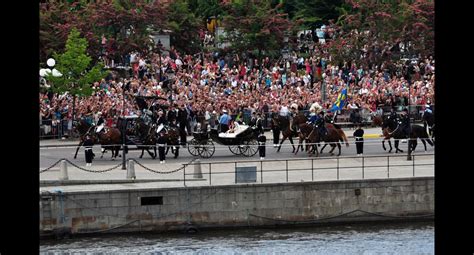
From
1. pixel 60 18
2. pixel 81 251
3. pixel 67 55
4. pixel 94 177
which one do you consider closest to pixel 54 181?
pixel 94 177

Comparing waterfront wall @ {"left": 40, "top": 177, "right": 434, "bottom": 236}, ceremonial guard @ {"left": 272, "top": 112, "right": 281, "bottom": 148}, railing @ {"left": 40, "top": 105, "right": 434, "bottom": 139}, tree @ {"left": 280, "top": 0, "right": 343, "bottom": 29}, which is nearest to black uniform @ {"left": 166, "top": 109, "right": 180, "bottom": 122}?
railing @ {"left": 40, "top": 105, "right": 434, "bottom": 139}

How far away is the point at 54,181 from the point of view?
1766 inches

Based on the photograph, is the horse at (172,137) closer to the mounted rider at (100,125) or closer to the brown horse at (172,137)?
the brown horse at (172,137)

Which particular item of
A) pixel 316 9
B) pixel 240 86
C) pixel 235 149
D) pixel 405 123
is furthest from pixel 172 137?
pixel 316 9

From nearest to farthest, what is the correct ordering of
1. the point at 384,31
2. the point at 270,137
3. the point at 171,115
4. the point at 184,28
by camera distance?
the point at 171,115, the point at 270,137, the point at 184,28, the point at 384,31

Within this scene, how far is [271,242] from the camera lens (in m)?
42.2

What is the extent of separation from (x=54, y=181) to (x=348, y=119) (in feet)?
72.6

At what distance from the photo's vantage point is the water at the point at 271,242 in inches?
1603

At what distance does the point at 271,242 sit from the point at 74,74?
2211cm

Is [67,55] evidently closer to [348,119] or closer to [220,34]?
[348,119]

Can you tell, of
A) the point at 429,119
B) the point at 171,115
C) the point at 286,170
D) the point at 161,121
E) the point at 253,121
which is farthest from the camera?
the point at 171,115

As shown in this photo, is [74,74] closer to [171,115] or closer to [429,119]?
[171,115]

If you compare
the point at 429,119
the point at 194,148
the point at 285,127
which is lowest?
the point at 194,148
